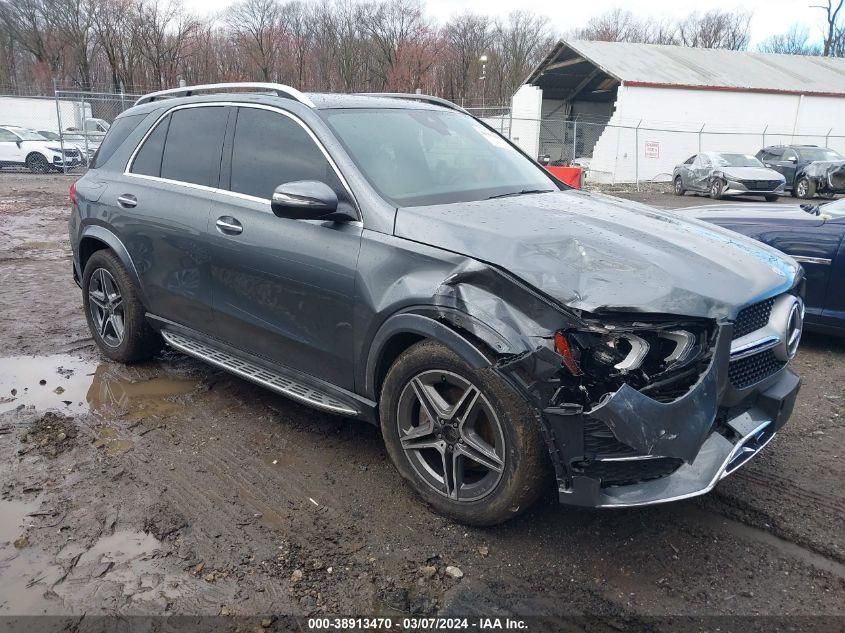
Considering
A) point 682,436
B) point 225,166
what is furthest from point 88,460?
point 682,436

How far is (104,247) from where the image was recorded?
4996 mm

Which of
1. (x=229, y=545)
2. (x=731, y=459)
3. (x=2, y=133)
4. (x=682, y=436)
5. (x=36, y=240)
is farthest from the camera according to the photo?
(x=2, y=133)

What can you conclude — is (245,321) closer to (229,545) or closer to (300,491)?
(300,491)

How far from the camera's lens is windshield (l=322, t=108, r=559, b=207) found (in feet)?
11.2

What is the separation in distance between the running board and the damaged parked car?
16mm

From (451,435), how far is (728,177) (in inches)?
810

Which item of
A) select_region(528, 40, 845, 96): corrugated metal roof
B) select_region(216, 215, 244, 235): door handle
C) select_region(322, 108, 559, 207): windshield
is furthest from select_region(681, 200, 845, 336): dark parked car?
select_region(528, 40, 845, 96): corrugated metal roof

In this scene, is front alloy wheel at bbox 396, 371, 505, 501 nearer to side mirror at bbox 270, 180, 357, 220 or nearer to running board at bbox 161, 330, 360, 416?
running board at bbox 161, 330, 360, 416

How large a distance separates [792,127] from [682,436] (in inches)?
1325

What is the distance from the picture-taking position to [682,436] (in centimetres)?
245

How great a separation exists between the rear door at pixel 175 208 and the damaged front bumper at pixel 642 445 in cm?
246

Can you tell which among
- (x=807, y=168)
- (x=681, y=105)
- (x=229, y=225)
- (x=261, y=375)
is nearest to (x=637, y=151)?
(x=681, y=105)

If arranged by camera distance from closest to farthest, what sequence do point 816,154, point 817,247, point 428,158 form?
point 428,158
point 817,247
point 816,154

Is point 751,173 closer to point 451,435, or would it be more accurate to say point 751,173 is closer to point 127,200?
point 127,200
